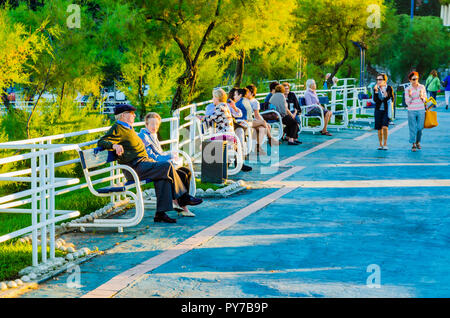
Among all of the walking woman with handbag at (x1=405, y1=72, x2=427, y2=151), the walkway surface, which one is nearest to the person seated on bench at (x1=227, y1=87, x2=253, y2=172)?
the walkway surface

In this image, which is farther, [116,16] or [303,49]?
[303,49]

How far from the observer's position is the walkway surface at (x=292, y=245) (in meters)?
6.01

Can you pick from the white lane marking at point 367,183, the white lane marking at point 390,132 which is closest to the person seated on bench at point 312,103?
the white lane marking at point 390,132

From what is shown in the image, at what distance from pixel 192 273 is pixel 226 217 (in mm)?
2652

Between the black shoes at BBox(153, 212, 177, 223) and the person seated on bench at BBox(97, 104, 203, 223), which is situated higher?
the person seated on bench at BBox(97, 104, 203, 223)

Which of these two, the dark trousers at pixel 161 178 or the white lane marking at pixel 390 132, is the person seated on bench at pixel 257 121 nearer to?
the white lane marking at pixel 390 132

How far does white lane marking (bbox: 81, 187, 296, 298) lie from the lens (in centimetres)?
596

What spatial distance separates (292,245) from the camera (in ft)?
24.6

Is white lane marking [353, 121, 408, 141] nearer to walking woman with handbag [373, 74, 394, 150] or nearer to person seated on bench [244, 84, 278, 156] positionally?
walking woman with handbag [373, 74, 394, 150]

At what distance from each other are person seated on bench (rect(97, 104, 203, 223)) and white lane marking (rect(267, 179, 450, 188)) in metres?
3.21

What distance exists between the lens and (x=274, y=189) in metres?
11.2
